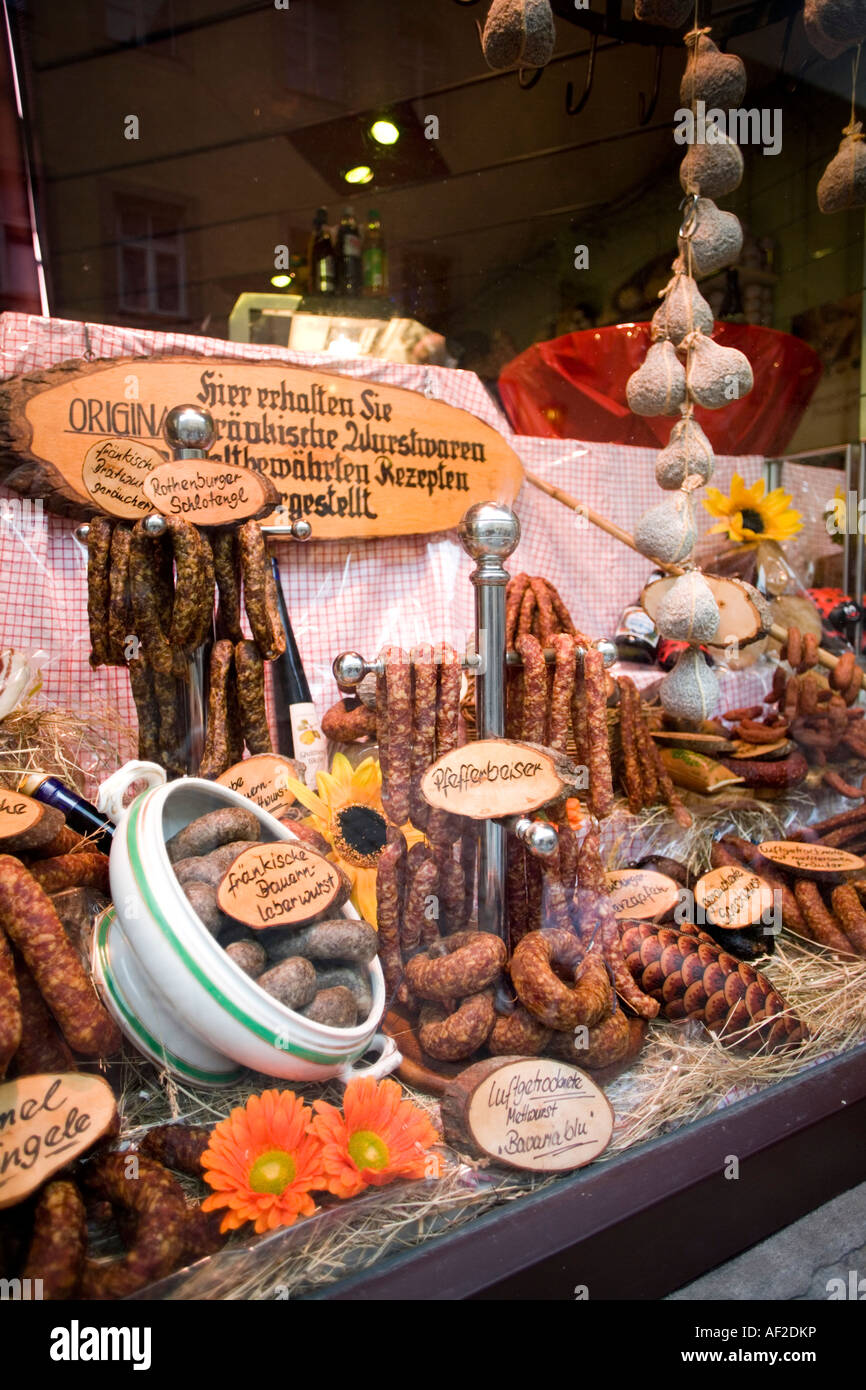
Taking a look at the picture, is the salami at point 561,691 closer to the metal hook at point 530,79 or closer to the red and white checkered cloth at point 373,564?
the red and white checkered cloth at point 373,564

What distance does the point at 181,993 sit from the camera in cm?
84

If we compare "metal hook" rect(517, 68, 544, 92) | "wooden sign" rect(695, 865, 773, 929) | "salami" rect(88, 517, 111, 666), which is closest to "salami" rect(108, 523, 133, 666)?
"salami" rect(88, 517, 111, 666)

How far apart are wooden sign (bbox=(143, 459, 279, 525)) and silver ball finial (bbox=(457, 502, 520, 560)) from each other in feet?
1.17

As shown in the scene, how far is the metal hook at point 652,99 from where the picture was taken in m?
1.91

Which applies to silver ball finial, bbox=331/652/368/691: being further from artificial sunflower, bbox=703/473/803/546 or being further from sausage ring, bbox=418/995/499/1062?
artificial sunflower, bbox=703/473/803/546

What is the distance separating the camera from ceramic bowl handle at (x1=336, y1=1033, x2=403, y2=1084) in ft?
3.24

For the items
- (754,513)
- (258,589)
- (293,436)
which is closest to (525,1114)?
(258,589)

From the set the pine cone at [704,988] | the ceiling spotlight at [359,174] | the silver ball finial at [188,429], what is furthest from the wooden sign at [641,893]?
the ceiling spotlight at [359,174]

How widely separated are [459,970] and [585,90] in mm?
2131

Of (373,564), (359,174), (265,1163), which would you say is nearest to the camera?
(265,1163)

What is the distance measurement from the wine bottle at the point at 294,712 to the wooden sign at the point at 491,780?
0.56 m

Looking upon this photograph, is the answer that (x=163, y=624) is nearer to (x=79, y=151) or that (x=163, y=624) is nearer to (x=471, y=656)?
(x=471, y=656)

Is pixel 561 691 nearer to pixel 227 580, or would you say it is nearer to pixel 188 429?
pixel 227 580

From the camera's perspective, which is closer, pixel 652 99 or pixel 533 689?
pixel 533 689
